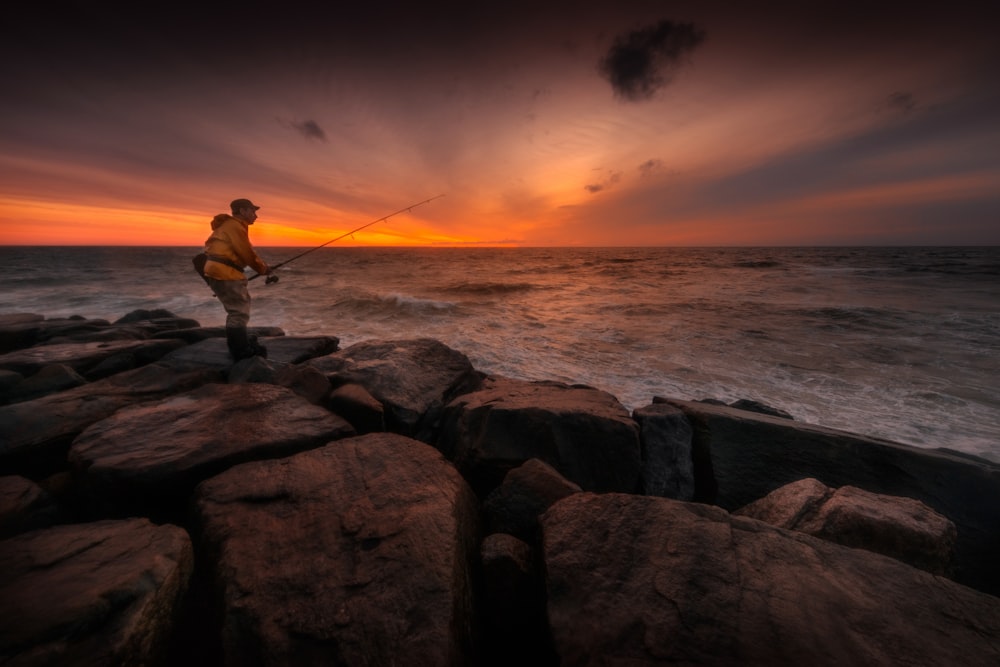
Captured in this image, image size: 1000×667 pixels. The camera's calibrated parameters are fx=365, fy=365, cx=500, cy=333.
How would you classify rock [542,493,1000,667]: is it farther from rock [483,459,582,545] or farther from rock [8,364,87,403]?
rock [8,364,87,403]

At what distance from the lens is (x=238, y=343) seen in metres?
5.31

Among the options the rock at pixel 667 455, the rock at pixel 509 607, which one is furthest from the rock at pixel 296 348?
the rock at pixel 667 455

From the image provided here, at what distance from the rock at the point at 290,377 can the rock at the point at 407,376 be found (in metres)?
0.36

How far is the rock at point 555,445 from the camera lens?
10.6ft

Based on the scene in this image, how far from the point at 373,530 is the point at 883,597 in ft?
8.09

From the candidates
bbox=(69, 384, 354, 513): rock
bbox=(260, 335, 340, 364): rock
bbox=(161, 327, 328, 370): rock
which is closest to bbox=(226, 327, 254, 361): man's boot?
bbox=(161, 327, 328, 370): rock

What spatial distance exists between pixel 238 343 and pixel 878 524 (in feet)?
22.7

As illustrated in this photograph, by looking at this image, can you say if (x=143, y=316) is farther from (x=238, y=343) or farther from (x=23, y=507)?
(x=23, y=507)

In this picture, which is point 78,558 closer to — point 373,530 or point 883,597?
point 373,530

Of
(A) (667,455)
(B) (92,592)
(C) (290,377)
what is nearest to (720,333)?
(A) (667,455)

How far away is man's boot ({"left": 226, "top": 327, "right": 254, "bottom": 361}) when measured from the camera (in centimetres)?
527

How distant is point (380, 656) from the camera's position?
148 cm

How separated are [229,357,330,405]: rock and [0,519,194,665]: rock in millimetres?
2055

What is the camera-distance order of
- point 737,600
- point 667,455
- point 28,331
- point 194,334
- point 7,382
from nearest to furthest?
point 737,600 < point 667,455 < point 7,382 < point 194,334 < point 28,331
